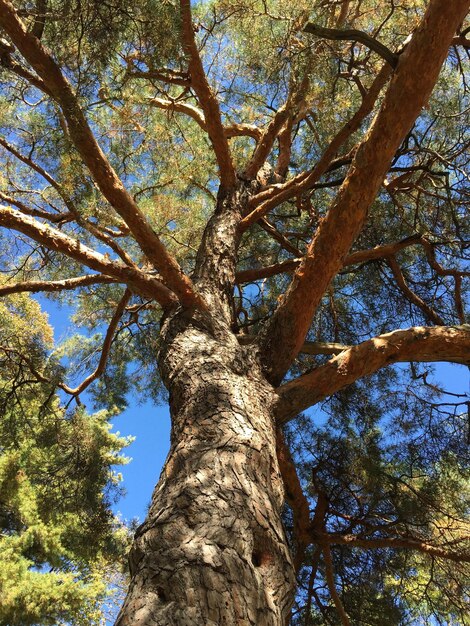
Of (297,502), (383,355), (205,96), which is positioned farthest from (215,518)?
(205,96)

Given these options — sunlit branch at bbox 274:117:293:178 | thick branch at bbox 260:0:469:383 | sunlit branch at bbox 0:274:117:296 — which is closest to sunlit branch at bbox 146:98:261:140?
sunlit branch at bbox 274:117:293:178

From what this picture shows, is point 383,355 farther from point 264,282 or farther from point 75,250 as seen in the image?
point 264,282

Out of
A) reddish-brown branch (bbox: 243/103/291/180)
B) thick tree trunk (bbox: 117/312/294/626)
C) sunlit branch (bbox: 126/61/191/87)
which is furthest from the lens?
reddish-brown branch (bbox: 243/103/291/180)

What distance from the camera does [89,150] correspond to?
2225 mm

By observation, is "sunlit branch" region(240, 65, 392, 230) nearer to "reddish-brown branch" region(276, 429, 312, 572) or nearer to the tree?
the tree

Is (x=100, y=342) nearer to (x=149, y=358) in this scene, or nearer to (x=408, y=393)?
(x=149, y=358)

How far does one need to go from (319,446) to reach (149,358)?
1.71m

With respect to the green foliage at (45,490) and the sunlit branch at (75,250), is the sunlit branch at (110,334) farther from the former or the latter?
the sunlit branch at (75,250)

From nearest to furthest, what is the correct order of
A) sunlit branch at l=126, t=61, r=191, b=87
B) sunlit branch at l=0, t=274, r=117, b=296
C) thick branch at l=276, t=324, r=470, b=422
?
thick branch at l=276, t=324, r=470, b=422 → sunlit branch at l=0, t=274, r=117, b=296 → sunlit branch at l=126, t=61, r=191, b=87

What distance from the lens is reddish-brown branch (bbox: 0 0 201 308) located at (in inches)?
78.0

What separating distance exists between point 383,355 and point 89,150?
4.94 ft

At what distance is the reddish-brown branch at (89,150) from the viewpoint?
1.98m

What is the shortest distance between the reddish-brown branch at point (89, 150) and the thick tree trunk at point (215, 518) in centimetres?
45

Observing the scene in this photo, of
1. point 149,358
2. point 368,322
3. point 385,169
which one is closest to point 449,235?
point 368,322
